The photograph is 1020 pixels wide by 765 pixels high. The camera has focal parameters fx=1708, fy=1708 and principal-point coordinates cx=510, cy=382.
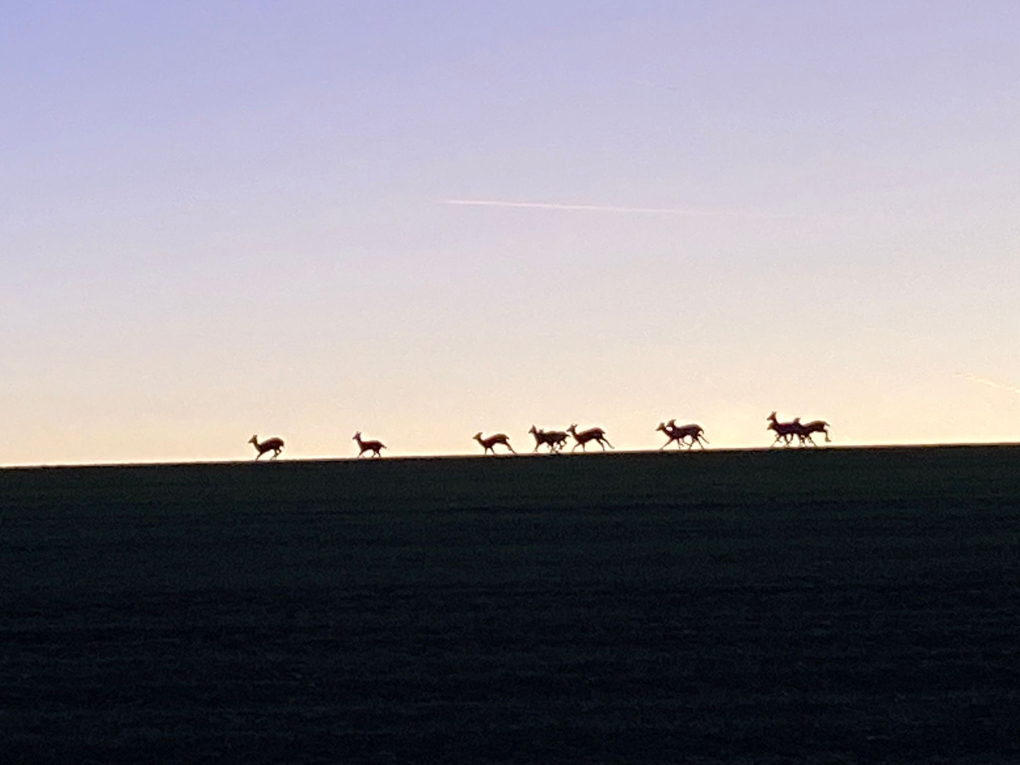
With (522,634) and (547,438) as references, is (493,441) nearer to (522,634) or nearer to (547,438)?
(547,438)

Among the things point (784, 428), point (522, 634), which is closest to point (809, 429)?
point (784, 428)

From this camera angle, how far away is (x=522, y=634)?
14.9 meters

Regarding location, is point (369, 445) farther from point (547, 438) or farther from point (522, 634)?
point (522, 634)

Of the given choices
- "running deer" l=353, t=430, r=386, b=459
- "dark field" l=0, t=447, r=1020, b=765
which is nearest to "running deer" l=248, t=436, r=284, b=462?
"running deer" l=353, t=430, r=386, b=459

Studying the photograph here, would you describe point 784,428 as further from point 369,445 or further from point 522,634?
point 522,634

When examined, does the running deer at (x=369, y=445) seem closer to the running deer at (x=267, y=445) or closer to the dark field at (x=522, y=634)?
the running deer at (x=267, y=445)

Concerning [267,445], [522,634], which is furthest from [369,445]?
[522,634]

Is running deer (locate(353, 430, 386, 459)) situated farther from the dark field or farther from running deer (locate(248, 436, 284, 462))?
the dark field

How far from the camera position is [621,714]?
1166cm

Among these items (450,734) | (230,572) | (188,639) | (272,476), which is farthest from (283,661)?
(272,476)

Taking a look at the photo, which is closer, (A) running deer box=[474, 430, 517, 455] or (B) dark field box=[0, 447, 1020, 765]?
(B) dark field box=[0, 447, 1020, 765]

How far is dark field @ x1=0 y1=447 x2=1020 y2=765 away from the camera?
36.5 ft

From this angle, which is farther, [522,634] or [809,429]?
[809,429]

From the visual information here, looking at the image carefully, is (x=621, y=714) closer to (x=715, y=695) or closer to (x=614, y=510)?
(x=715, y=695)
